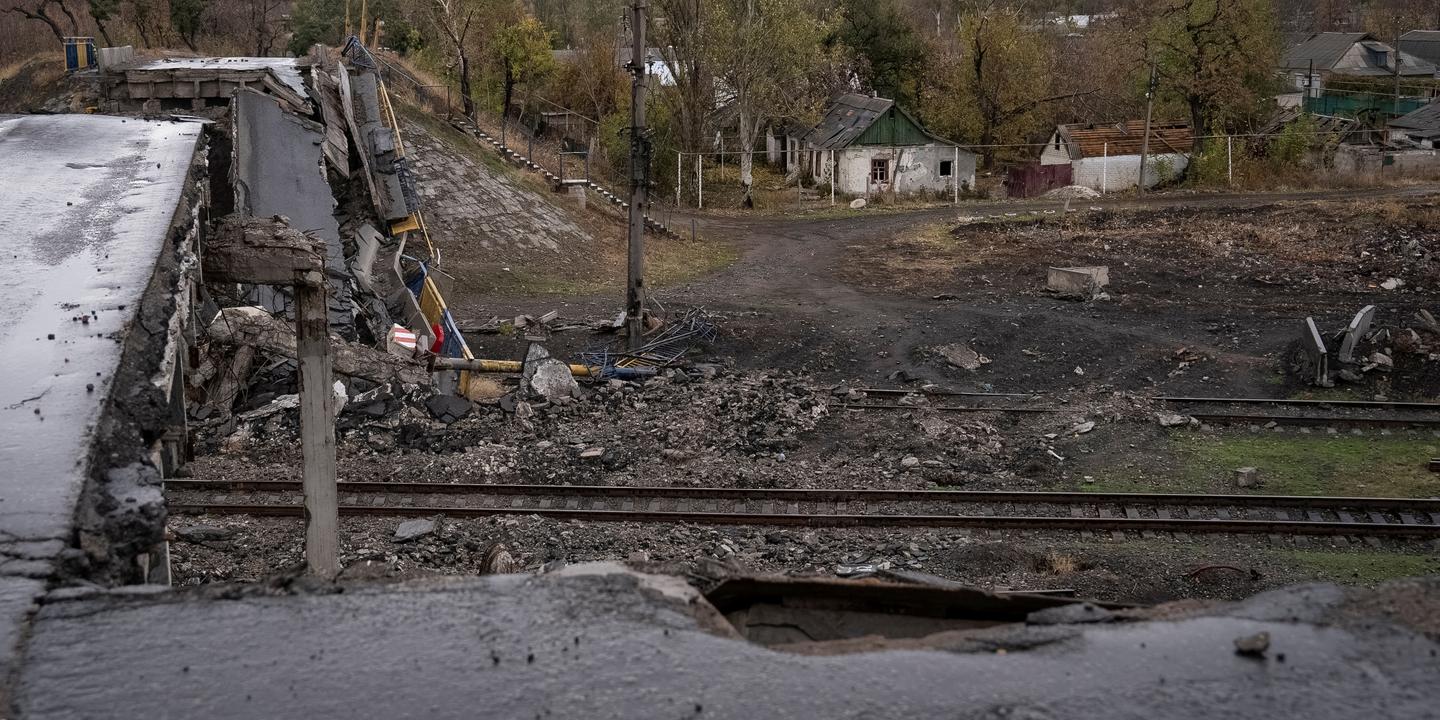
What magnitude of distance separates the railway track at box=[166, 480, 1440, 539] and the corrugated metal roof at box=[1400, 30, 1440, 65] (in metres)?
58.8

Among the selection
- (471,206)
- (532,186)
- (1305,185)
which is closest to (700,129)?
(532,186)

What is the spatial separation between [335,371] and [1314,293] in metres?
17.3

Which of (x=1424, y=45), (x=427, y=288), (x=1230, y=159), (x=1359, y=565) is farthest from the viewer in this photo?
(x=1424, y=45)

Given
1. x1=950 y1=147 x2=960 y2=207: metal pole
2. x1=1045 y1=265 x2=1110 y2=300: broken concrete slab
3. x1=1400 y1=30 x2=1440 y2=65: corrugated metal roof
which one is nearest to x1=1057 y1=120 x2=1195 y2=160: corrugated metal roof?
x1=950 y1=147 x2=960 y2=207: metal pole

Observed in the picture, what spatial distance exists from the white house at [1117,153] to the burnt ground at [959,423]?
11.8m

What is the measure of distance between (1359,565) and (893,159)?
28505 millimetres

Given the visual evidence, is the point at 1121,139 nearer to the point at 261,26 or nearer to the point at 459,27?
the point at 459,27

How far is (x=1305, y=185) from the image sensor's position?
3553 cm

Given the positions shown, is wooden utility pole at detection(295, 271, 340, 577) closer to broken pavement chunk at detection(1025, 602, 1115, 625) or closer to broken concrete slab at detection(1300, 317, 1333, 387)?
broken pavement chunk at detection(1025, 602, 1115, 625)

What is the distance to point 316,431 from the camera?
7699 mm

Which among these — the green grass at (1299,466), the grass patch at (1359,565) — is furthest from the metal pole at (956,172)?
the grass patch at (1359,565)

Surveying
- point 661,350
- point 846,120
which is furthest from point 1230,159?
point 661,350

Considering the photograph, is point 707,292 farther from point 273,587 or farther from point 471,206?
point 273,587

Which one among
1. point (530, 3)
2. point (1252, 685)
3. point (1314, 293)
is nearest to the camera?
point (1252, 685)
